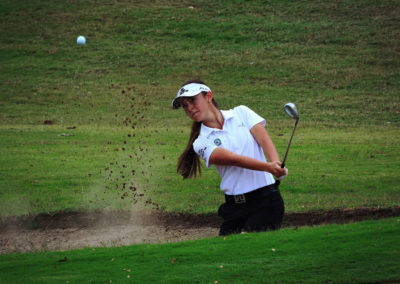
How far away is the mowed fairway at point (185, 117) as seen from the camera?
6.68m

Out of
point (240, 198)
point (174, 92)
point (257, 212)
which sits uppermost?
point (174, 92)

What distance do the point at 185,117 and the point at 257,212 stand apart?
58.1 feet

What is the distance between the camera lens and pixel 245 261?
248 inches

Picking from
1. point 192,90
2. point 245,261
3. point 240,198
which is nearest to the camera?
point 245,261

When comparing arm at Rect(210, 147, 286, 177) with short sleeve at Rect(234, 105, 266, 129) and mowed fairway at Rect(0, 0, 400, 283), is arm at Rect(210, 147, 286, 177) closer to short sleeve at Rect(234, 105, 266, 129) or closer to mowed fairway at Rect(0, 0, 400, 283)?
short sleeve at Rect(234, 105, 266, 129)

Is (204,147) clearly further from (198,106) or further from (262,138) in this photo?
(262,138)

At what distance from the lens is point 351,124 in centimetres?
2173

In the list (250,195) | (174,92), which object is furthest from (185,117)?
(250,195)

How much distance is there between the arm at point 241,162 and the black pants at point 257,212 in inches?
21.5

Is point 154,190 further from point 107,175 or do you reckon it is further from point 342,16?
point 342,16

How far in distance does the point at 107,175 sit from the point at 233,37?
2599 cm

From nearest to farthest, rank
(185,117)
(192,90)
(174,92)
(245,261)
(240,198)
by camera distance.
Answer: (245,261) → (192,90) → (240,198) → (185,117) → (174,92)

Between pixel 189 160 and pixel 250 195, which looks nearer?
pixel 250 195

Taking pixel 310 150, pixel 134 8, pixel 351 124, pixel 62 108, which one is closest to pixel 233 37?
pixel 134 8
